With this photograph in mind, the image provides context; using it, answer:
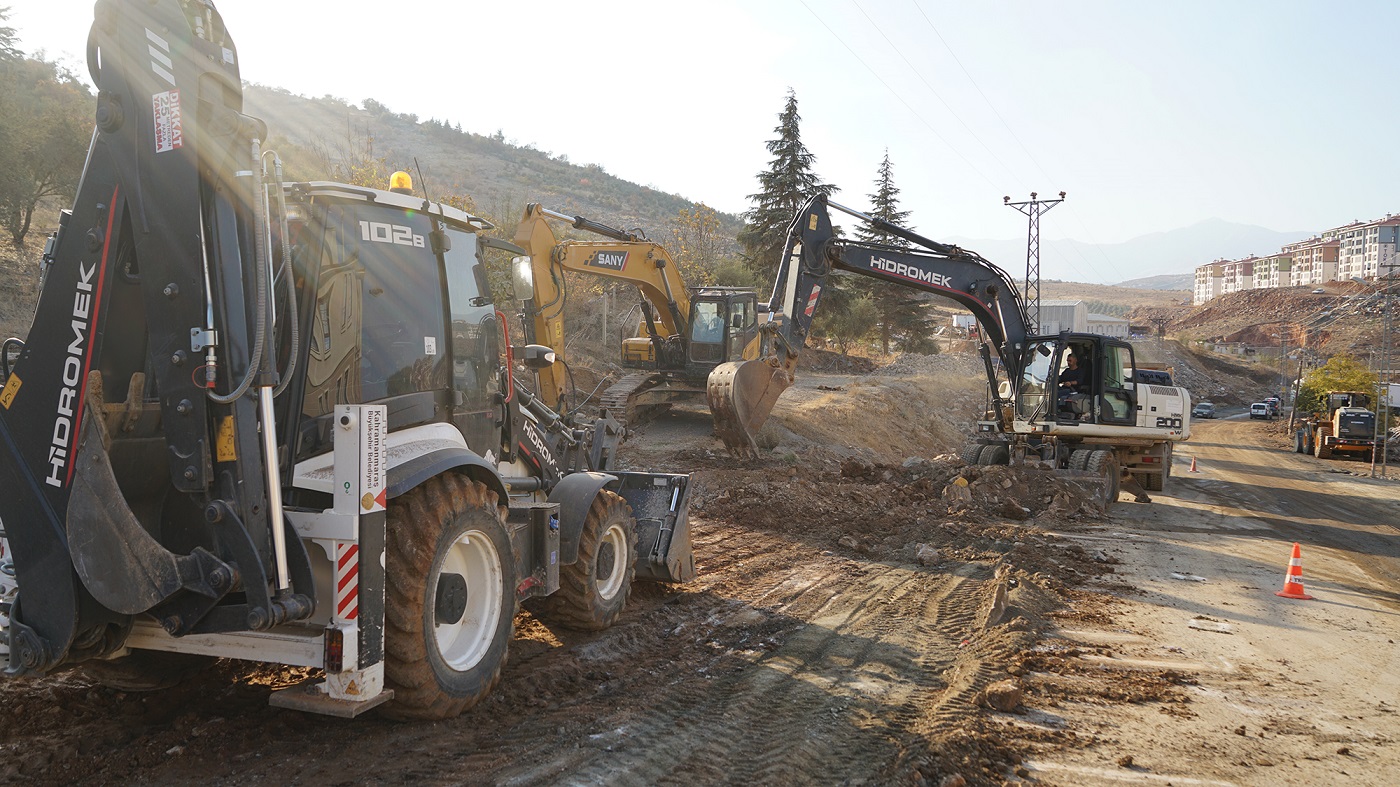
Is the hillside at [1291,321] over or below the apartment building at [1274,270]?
below

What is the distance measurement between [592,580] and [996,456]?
38.1ft

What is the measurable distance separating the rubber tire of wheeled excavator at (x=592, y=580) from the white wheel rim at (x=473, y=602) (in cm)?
111

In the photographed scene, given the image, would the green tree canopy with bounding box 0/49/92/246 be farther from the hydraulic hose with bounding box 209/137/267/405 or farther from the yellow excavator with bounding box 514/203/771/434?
the hydraulic hose with bounding box 209/137/267/405

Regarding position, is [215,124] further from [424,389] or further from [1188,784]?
[1188,784]

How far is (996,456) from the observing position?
16.2 meters

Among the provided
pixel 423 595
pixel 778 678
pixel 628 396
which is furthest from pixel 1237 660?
pixel 628 396

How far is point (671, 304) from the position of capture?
62.9 ft

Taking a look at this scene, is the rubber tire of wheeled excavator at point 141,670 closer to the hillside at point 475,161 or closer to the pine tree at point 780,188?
the pine tree at point 780,188

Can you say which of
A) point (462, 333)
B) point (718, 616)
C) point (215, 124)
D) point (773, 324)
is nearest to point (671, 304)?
point (773, 324)

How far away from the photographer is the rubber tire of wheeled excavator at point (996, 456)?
16172 millimetres

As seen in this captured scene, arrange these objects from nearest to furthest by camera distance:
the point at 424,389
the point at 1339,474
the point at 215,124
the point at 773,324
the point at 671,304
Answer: the point at 215,124, the point at 424,389, the point at 773,324, the point at 671,304, the point at 1339,474

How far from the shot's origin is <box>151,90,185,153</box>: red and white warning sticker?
3.75 meters

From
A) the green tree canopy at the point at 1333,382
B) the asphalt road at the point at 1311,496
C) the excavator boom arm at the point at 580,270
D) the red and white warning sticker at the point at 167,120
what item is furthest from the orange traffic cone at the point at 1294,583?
the green tree canopy at the point at 1333,382

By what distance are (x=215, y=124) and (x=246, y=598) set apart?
2009 millimetres
